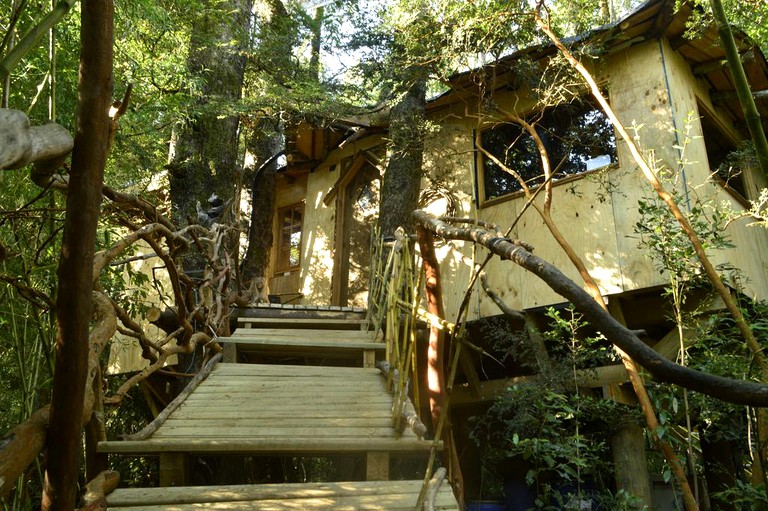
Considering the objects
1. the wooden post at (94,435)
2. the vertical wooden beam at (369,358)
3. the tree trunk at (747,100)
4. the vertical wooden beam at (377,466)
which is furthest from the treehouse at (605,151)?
the wooden post at (94,435)

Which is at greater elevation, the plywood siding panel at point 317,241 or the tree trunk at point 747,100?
the plywood siding panel at point 317,241

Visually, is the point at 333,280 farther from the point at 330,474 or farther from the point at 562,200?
the point at 562,200

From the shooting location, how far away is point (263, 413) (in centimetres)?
287

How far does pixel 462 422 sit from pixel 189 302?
12.8 ft

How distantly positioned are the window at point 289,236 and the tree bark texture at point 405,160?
4.12 metres

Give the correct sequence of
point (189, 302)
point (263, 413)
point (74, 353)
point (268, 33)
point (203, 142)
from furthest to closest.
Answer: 1. point (268, 33)
2. point (203, 142)
3. point (189, 302)
4. point (263, 413)
5. point (74, 353)

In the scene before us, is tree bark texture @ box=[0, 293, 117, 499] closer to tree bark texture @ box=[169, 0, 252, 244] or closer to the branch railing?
the branch railing

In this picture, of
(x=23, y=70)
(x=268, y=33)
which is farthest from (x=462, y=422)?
(x=268, y=33)

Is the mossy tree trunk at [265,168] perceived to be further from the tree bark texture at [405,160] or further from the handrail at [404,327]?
the handrail at [404,327]

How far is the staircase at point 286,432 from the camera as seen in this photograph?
2.01 meters

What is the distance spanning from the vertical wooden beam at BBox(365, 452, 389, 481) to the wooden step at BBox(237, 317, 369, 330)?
8.24 feet

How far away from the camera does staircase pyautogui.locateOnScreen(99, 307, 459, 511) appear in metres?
2.01

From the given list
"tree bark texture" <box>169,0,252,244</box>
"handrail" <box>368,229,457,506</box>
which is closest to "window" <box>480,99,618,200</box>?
"handrail" <box>368,229,457,506</box>

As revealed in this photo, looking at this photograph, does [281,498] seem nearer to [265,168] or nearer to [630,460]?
[630,460]
